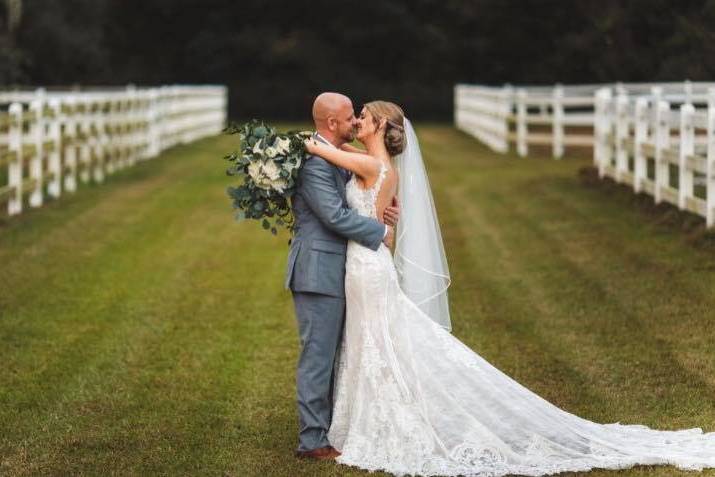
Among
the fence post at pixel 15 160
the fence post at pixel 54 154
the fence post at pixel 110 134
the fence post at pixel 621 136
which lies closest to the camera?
the fence post at pixel 15 160

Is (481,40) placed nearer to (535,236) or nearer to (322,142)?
(535,236)

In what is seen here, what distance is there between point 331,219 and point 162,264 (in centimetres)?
684

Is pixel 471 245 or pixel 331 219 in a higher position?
pixel 331 219

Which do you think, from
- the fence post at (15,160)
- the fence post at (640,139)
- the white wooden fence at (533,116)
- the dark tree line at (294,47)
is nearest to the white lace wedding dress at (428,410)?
the fence post at (640,139)

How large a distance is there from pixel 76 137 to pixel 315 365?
1435cm

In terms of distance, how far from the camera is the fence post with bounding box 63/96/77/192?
19625mm

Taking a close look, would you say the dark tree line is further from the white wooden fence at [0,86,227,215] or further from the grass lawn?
the grass lawn

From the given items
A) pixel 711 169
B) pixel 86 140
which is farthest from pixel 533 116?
pixel 711 169

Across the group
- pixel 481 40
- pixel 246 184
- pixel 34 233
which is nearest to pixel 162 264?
pixel 34 233

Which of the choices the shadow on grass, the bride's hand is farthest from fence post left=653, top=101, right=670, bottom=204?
the bride's hand

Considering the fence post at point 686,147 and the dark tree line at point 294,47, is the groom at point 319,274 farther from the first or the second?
the dark tree line at point 294,47

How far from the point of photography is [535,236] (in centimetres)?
1427

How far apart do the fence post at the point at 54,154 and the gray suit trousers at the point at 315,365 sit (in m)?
12.5

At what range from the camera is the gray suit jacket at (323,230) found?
6.38 meters
